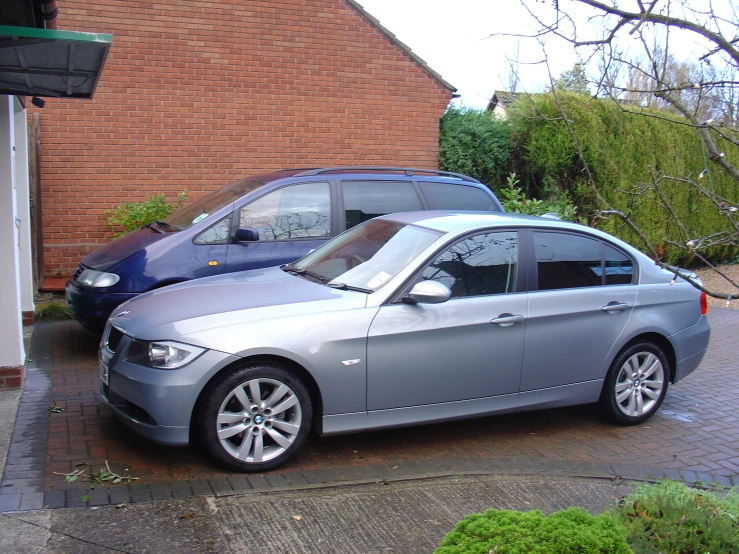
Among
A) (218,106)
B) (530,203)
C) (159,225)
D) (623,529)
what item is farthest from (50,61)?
(530,203)

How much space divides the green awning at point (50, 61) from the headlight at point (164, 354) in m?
1.96

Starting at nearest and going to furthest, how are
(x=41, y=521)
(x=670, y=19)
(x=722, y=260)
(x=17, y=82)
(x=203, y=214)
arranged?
(x=670, y=19), (x=41, y=521), (x=17, y=82), (x=203, y=214), (x=722, y=260)

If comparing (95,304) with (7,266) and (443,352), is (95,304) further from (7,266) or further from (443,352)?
(443,352)

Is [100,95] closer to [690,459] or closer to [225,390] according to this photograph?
[225,390]

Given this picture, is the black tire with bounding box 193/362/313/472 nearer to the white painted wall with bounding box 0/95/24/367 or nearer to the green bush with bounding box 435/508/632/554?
the green bush with bounding box 435/508/632/554

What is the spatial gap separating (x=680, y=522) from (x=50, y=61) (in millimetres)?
5049

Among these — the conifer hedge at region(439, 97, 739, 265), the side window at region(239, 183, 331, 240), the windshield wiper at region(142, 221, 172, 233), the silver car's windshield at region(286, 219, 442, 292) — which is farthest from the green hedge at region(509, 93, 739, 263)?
the silver car's windshield at region(286, 219, 442, 292)

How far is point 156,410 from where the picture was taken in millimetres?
4832

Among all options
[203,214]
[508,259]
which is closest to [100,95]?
[203,214]

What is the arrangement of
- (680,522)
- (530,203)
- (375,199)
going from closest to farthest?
1. (680,522)
2. (375,199)
3. (530,203)

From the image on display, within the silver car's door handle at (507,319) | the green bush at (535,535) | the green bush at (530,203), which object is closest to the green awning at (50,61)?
the silver car's door handle at (507,319)

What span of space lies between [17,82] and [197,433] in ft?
11.4

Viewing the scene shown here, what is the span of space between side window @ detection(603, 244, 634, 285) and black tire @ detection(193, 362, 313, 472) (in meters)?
2.78

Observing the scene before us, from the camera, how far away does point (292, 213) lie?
26.2ft
